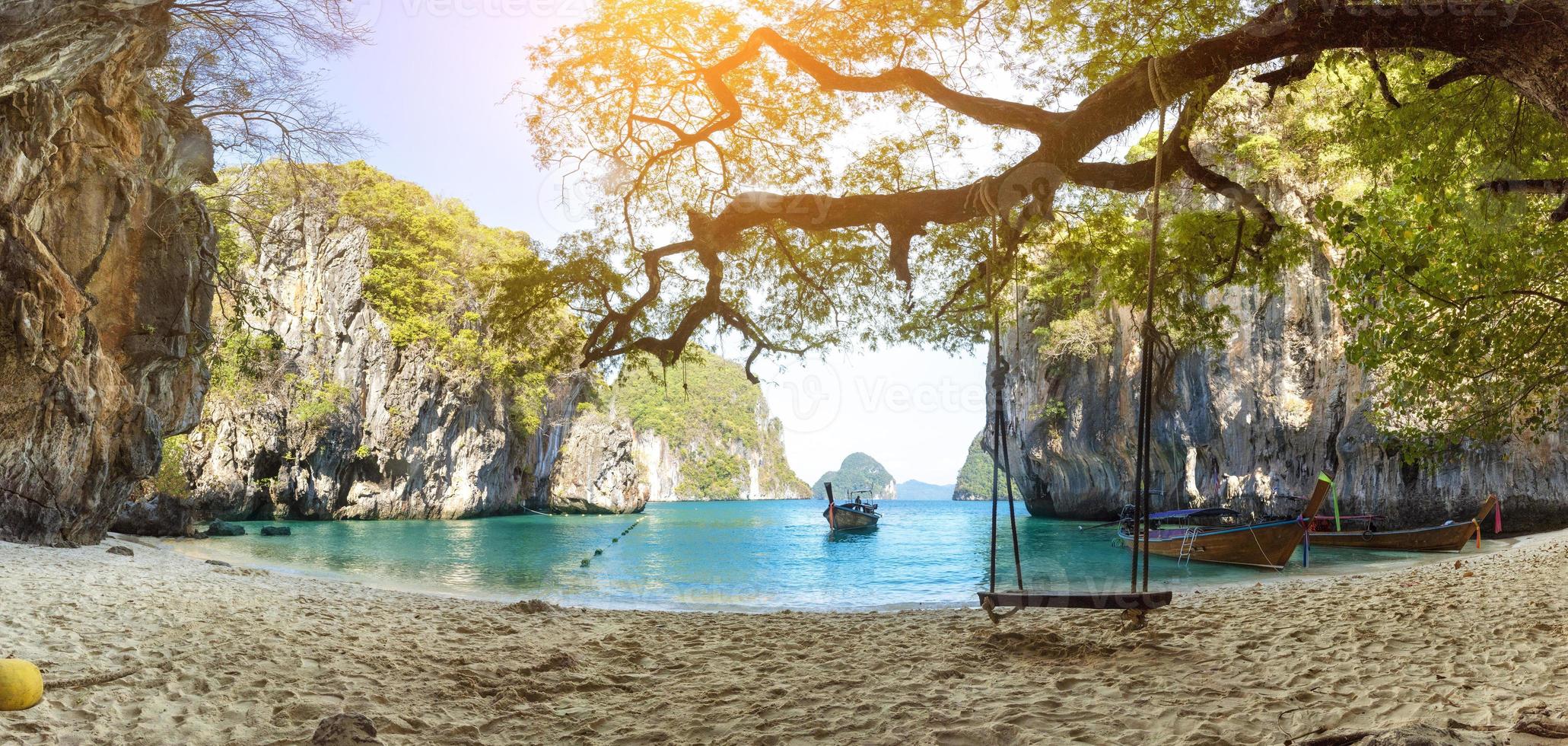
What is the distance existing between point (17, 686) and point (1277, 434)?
29378 mm

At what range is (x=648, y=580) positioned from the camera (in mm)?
15469

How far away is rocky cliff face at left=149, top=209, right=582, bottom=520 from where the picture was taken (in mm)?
30656

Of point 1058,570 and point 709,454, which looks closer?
point 1058,570

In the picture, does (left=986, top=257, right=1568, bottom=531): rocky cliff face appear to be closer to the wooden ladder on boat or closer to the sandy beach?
the wooden ladder on boat

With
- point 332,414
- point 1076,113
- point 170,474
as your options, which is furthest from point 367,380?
point 1076,113

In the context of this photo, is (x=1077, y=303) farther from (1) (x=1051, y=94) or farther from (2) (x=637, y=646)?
(2) (x=637, y=646)

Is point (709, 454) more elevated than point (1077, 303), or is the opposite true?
point (1077, 303)

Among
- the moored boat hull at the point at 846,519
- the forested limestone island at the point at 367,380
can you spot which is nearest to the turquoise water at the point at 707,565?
the forested limestone island at the point at 367,380

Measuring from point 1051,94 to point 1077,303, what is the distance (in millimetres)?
25910

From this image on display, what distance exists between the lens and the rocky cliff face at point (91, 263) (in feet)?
25.9

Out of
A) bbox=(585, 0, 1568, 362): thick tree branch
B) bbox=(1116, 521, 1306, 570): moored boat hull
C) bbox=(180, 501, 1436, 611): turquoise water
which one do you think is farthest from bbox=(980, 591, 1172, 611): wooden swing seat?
bbox=(1116, 521, 1306, 570): moored boat hull

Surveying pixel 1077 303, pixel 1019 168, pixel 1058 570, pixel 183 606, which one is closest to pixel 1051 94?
pixel 1019 168

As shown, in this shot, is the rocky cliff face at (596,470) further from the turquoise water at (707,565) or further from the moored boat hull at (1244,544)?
the moored boat hull at (1244,544)

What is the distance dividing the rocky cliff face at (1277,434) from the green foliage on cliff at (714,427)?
6190cm
